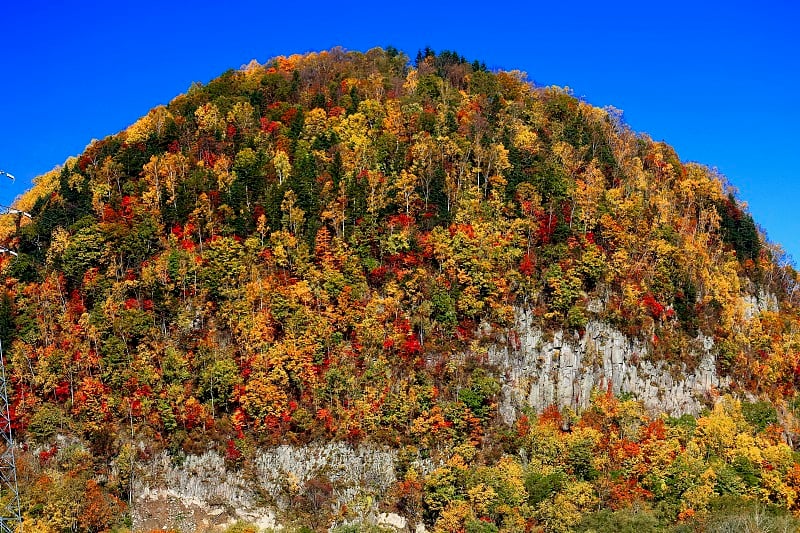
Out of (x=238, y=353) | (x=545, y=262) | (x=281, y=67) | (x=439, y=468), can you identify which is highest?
(x=281, y=67)

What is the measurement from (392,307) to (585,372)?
21513 millimetres

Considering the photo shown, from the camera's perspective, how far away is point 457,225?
263 ft

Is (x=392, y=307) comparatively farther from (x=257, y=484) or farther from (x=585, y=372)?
(x=257, y=484)

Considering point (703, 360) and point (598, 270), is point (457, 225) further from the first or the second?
point (703, 360)

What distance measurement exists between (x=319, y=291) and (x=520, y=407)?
23.8 meters

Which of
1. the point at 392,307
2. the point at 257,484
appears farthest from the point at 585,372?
the point at 257,484

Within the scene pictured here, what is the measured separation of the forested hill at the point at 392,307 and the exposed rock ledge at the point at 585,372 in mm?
1193

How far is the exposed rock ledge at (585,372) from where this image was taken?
7438 centimetres

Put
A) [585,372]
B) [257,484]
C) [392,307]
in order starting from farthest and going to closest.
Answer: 1. [585,372]
2. [392,307]
3. [257,484]

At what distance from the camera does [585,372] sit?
7575cm

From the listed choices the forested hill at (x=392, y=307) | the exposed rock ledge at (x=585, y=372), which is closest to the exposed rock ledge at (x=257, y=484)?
the forested hill at (x=392, y=307)

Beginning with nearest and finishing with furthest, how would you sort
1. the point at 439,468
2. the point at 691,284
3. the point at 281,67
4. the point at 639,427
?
the point at 439,468
the point at 639,427
the point at 691,284
the point at 281,67

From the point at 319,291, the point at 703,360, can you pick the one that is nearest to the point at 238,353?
the point at 319,291

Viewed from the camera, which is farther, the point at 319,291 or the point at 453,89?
the point at 453,89
